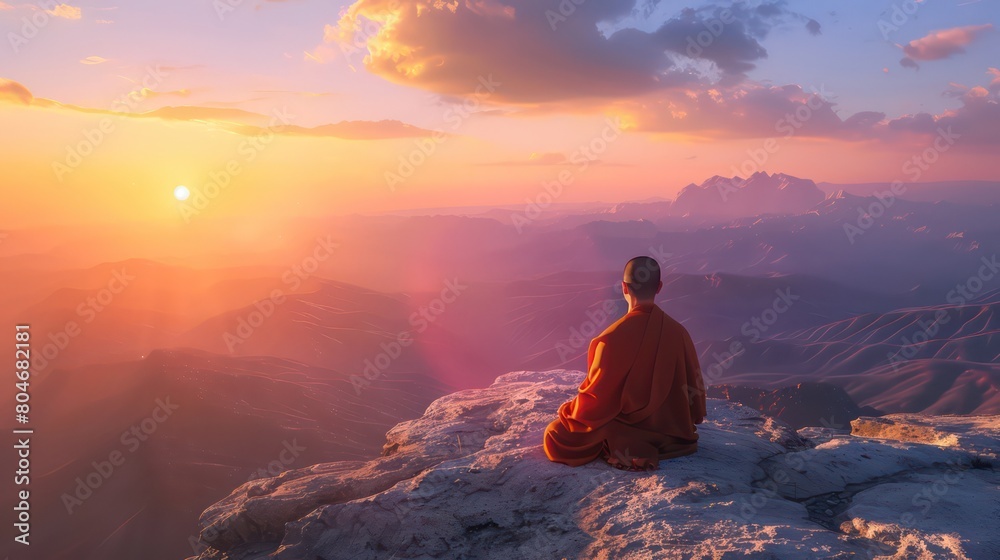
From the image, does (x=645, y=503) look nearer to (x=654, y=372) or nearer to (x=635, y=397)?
(x=635, y=397)

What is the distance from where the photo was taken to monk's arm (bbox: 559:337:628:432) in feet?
19.5

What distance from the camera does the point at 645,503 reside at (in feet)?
16.9

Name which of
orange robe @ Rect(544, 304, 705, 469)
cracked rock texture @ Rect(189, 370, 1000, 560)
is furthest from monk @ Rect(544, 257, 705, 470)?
cracked rock texture @ Rect(189, 370, 1000, 560)

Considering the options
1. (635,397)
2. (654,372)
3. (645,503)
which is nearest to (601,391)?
(635,397)

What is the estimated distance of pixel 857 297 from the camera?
185m

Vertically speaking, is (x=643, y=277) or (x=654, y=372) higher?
(x=643, y=277)

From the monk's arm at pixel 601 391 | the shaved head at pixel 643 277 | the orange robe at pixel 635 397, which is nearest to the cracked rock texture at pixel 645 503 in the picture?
the orange robe at pixel 635 397

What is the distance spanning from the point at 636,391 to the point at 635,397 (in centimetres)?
7

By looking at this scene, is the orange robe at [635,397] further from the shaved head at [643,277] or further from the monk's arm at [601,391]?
the shaved head at [643,277]

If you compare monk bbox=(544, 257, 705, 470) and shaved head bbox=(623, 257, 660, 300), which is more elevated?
shaved head bbox=(623, 257, 660, 300)

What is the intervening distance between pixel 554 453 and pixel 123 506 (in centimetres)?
4090

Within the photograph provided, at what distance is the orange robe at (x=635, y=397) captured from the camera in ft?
19.5

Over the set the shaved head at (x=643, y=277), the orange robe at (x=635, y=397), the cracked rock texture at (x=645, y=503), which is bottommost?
the cracked rock texture at (x=645, y=503)

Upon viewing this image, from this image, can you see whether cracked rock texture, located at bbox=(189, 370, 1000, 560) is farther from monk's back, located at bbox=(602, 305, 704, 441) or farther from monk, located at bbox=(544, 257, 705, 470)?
monk's back, located at bbox=(602, 305, 704, 441)
